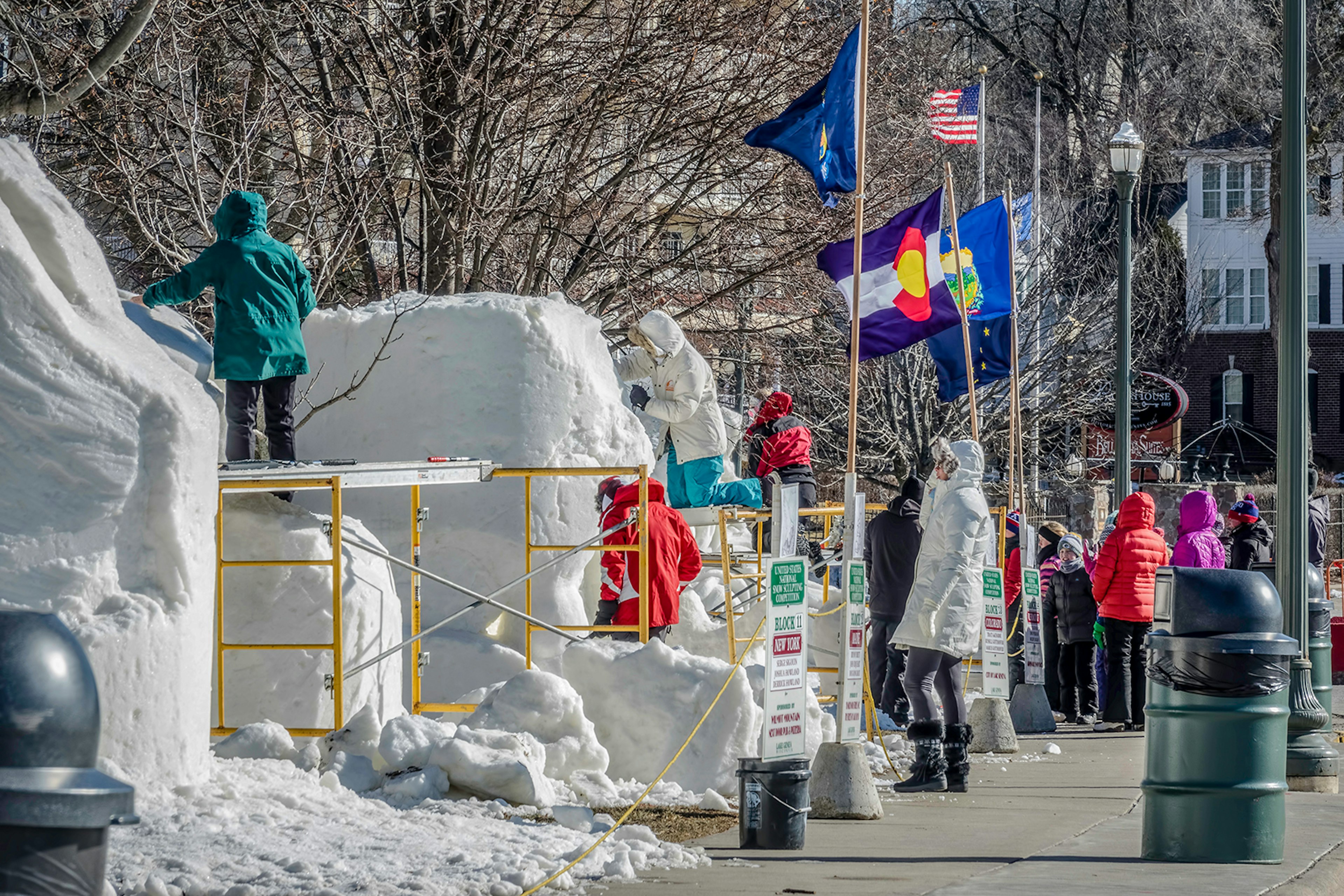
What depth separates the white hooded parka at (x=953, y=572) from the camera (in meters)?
9.19

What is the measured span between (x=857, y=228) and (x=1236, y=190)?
140ft

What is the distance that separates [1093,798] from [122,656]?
5178 millimetres

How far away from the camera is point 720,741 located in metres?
8.84

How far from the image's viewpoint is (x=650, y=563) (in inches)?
418

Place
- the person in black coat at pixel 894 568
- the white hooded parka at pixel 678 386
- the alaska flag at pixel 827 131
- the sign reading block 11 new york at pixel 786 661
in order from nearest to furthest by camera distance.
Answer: the sign reading block 11 new york at pixel 786 661 → the alaska flag at pixel 827 131 → the person in black coat at pixel 894 568 → the white hooded parka at pixel 678 386

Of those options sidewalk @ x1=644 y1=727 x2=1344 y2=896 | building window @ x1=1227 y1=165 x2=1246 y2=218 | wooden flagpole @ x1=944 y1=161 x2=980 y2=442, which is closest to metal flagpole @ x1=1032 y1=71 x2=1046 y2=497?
wooden flagpole @ x1=944 y1=161 x2=980 y2=442

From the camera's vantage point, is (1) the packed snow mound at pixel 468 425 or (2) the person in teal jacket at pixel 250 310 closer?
(2) the person in teal jacket at pixel 250 310

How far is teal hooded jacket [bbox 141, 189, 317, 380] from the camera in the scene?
30.4ft

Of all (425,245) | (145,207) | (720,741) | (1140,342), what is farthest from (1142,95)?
(720,741)

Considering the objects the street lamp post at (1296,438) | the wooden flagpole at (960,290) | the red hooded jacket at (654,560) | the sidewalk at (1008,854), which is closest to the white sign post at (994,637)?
Answer: the sidewalk at (1008,854)

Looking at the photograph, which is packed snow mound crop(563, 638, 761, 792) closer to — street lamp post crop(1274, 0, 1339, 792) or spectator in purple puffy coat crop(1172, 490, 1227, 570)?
street lamp post crop(1274, 0, 1339, 792)

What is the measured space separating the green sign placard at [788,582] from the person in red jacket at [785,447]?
18.9 ft

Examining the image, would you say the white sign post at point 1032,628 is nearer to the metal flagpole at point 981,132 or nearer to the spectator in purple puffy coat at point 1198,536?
the spectator in purple puffy coat at point 1198,536

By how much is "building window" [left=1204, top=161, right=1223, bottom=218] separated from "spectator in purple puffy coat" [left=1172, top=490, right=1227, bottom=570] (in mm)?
36809
